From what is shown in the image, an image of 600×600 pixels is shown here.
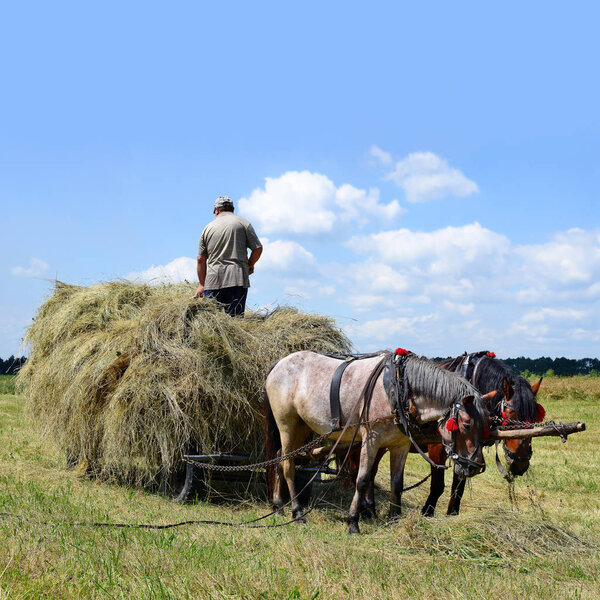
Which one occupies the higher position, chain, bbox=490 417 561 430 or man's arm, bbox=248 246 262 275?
man's arm, bbox=248 246 262 275

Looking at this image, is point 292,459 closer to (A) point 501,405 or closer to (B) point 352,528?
(B) point 352,528

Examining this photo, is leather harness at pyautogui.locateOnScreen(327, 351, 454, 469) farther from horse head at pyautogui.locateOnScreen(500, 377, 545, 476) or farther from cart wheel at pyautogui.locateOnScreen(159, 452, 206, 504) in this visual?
cart wheel at pyautogui.locateOnScreen(159, 452, 206, 504)

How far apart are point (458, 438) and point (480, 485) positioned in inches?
153

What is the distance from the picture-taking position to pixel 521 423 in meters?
5.45

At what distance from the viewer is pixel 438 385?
525 centimetres

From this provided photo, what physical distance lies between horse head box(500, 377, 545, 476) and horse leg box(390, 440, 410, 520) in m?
0.92

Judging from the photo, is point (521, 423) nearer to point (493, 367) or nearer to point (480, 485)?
point (493, 367)

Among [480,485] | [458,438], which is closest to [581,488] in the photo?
[480,485]

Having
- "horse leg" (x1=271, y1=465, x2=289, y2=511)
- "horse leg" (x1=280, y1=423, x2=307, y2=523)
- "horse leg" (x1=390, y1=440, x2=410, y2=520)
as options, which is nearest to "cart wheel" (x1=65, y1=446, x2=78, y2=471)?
"horse leg" (x1=271, y1=465, x2=289, y2=511)

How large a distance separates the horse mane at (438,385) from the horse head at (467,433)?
1.8 inches

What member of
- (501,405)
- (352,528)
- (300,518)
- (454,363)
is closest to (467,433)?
(501,405)

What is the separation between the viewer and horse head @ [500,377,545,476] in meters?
5.75

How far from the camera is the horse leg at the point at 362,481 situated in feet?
17.5

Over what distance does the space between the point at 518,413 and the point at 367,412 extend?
4.53 ft
